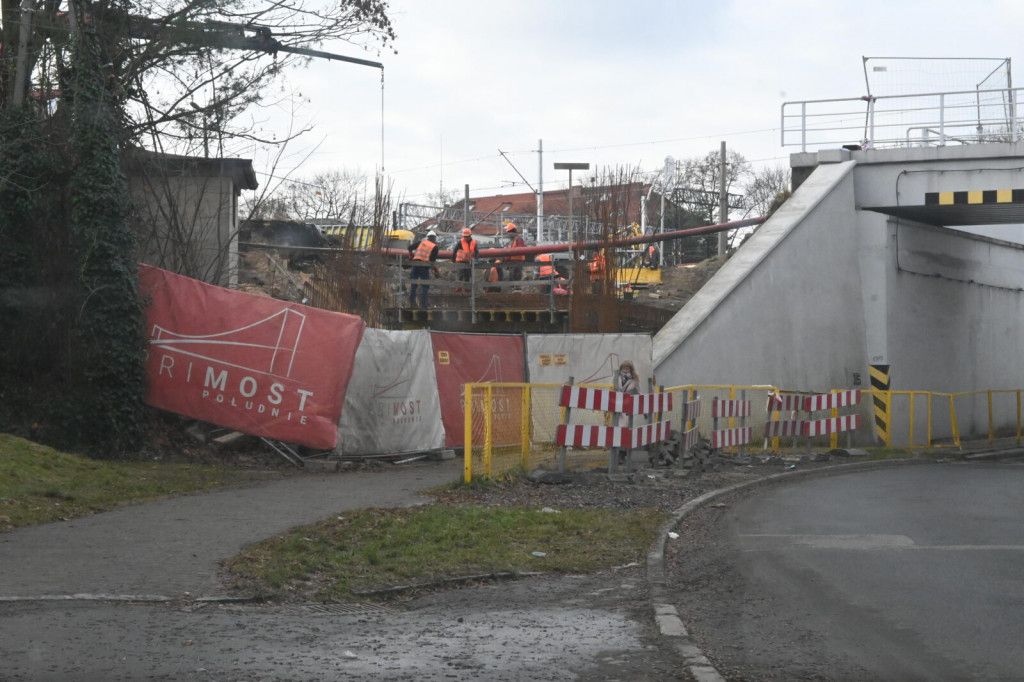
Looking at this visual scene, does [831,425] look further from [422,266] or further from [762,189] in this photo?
[762,189]

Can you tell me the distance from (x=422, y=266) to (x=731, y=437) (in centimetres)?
1115

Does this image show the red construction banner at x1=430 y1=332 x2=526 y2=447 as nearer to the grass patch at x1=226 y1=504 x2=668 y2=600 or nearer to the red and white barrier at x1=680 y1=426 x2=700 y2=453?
the red and white barrier at x1=680 y1=426 x2=700 y2=453

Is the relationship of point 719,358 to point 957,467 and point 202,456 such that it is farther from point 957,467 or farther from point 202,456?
point 202,456

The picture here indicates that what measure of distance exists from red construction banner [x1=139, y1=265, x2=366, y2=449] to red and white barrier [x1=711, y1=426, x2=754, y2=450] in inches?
246

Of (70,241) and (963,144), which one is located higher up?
(963,144)

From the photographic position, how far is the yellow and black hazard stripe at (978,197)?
79.4 feet

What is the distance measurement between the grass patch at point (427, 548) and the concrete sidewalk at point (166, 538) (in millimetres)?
362

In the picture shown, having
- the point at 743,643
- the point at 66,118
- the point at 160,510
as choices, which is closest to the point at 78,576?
the point at 160,510

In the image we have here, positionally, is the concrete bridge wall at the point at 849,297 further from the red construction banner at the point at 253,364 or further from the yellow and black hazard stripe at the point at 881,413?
the red construction banner at the point at 253,364

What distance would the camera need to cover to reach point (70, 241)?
15.6 metres

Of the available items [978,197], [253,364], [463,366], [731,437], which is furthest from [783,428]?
[253,364]

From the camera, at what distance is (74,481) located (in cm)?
1216

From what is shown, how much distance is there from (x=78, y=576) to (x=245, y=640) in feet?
6.39

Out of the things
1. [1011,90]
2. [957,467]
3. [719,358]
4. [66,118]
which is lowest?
[957,467]
